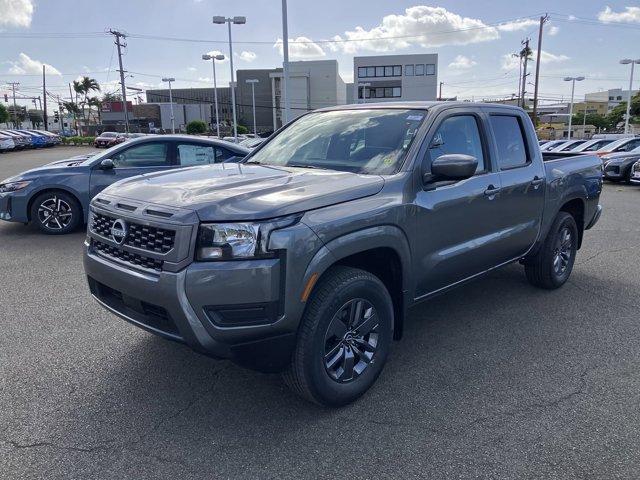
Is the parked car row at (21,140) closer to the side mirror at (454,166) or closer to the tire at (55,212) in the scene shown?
the tire at (55,212)

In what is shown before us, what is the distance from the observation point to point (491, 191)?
416cm

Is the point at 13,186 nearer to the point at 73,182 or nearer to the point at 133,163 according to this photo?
the point at 73,182

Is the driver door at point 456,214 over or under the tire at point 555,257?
over

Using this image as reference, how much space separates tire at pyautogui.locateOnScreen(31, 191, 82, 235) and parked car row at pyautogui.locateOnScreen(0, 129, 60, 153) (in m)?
31.7

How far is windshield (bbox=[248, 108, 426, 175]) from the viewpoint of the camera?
12.0ft

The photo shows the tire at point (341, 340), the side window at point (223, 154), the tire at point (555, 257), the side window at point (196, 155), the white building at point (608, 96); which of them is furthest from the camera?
the white building at point (608, 96)

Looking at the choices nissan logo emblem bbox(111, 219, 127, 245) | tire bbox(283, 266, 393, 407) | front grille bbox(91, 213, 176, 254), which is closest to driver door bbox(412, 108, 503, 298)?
tire bbox(283, 266, 393, 407)

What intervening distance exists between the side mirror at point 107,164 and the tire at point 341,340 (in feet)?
20.1

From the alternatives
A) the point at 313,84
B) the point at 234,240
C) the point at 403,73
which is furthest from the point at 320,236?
the point at 313,84

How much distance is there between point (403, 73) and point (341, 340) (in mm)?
67443

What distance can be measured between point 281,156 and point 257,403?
199 centimetres

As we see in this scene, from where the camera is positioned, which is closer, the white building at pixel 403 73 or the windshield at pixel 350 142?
the windshield at pixel 350 142

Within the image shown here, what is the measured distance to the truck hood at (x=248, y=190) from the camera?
2.73 meters

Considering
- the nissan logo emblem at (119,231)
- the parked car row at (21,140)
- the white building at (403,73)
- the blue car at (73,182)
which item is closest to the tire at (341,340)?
the nissan logo emblem at (119,231)
